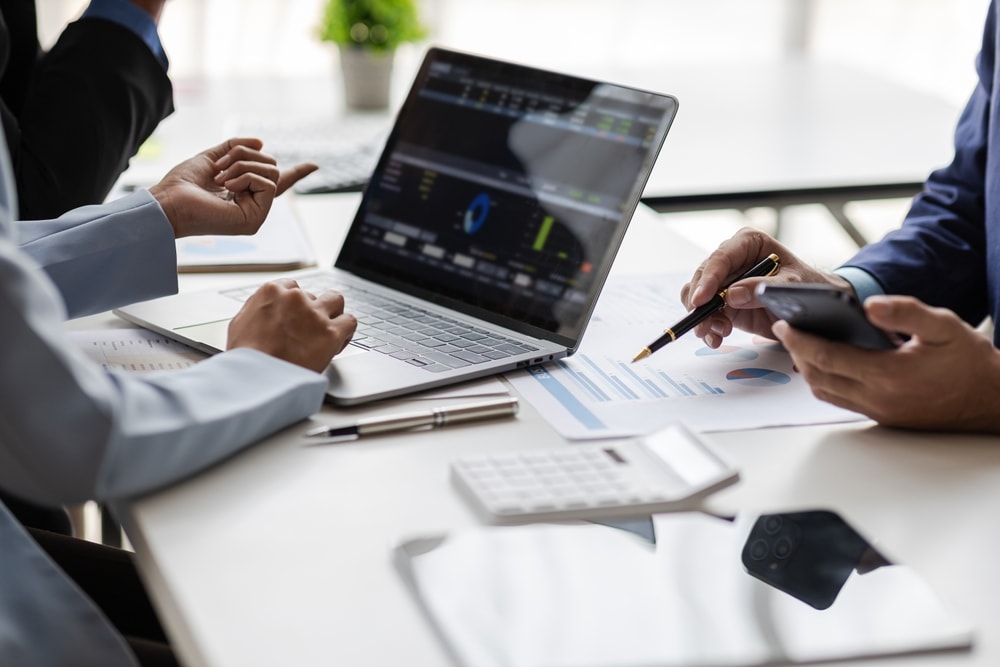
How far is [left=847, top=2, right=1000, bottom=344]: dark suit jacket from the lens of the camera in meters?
1.29

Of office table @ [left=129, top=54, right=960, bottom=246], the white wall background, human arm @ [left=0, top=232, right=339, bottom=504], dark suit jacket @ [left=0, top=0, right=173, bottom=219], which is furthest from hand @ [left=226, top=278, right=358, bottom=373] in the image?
the white wall background

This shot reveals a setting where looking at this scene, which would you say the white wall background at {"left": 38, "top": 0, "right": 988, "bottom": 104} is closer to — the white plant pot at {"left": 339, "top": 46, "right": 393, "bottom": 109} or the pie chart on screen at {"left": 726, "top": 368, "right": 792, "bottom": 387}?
the white plant pot at {"left": 339, "top": 46, "right": 393, "bottom": 109}

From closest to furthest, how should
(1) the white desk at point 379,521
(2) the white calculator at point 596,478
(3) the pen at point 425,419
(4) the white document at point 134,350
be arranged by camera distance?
(1) the white desk at point 379,521, (2) the white calculator at point 596,478, (3) the pen at point 425,419, (4) the white document at point 134,350

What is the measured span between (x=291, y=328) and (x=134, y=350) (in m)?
0.20

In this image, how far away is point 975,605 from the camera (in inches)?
25.7

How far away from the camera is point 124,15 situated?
1.38 metres

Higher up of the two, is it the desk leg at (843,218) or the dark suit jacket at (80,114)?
the dark suit jacket at (80,114)

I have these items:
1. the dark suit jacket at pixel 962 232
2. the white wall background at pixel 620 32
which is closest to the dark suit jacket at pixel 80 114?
the dark suit jacket at pixel 962 232

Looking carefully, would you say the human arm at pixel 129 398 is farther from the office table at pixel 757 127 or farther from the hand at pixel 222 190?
the office table at pixel 757 127

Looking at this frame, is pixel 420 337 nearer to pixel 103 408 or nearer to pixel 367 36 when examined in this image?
pixel 103 408

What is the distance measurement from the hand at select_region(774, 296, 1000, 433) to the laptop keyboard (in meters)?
0.26

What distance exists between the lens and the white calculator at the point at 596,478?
72 cm

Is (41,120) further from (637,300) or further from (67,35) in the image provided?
(637,300)

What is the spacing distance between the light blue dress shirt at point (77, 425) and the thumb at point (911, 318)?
416 millimetres
